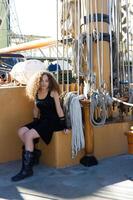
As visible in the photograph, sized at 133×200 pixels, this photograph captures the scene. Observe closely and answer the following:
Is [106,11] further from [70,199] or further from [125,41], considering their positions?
[70,199]

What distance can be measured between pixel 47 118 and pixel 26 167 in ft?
2.23

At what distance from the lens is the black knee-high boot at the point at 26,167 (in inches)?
194

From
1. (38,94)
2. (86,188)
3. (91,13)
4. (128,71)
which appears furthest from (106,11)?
(86,188)

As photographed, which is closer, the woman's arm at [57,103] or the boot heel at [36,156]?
the woman's arm at [57,103]

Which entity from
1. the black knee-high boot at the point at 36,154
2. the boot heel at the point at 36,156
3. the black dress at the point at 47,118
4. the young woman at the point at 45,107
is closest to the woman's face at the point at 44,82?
Result: the young woman at the point at 45,107

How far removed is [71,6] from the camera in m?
6.26

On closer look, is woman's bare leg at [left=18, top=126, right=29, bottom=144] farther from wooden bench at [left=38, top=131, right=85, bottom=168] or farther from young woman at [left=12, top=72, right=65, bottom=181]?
wooden bench at [left=38, top=131, right=85, bottom=168]

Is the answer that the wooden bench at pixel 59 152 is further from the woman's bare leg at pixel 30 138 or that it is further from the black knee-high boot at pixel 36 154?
the woman's bare leg at pixel 30 138

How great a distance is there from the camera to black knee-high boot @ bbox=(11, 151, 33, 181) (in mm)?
4930

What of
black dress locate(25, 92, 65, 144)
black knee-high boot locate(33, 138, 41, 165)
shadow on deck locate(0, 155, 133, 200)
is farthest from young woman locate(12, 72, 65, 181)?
shadow on deck locate(0, 155, 133, 200)

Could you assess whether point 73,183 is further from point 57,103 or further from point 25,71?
point 25,71

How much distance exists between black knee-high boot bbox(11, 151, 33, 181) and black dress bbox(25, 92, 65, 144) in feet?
1.12

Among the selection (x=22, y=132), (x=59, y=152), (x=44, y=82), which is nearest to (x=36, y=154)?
(x=59, y=152)

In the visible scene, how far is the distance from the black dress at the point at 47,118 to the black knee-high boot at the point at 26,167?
1.12 ft
